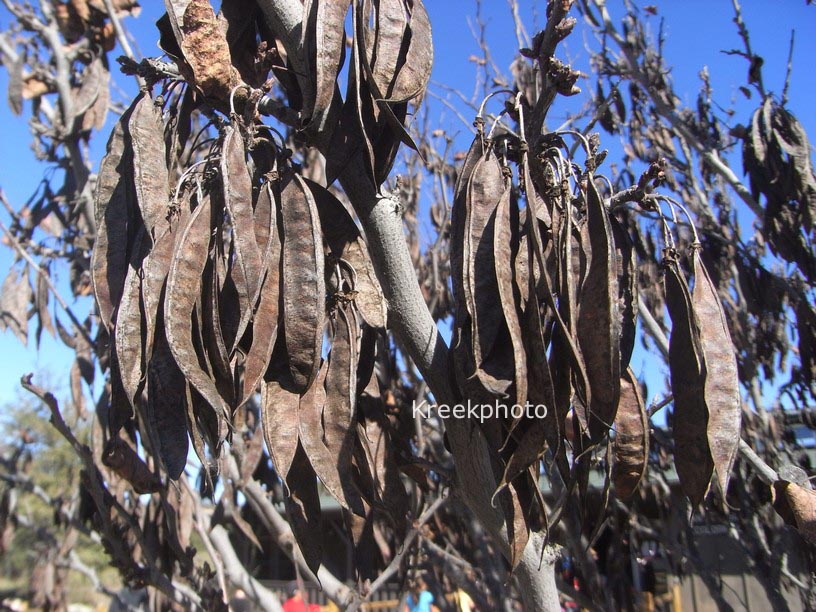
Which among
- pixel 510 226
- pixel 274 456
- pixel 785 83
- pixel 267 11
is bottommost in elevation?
pixel 274 456

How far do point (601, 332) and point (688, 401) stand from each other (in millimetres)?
296

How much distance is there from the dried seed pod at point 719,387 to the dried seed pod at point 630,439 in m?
0.13

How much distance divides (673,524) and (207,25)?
4313mm

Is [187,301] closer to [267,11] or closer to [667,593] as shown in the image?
[267,11]

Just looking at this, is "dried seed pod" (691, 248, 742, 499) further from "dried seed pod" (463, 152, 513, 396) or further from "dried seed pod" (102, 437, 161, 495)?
"dried seed pod" (102, 437, 161, 495)

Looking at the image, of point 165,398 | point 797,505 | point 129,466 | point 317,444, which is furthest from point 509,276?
point 129,466

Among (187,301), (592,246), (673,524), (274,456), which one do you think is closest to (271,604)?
(274,456)

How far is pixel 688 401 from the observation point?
154 centimetres

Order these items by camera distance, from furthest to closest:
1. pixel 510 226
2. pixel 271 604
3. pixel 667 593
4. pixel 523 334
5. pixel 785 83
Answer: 1. pixel 667 593
2. pixel 785 83
3. pixel 271 604
4. pixel 510 226
5. pixel 523 334

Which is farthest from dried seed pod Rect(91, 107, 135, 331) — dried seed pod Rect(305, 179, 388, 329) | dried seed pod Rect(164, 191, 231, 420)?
dried seed pod Rect(305, 179, 388, 329)

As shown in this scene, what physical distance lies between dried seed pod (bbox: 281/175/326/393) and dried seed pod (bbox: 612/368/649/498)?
0.66 metres

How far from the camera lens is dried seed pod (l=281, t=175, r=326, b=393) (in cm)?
152

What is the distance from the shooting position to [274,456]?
151cm

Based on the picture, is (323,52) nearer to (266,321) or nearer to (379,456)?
(266,321)
